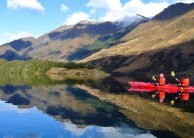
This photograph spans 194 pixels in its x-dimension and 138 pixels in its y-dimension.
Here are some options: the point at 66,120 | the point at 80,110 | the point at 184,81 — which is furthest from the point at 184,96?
the point at 66,120

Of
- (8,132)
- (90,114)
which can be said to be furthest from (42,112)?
(8,132)

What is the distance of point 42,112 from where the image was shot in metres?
85.8

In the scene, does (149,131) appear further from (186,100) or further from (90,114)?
(186,100)

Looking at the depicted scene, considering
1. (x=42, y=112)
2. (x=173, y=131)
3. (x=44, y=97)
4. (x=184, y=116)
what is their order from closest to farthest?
1. (x=173, y=131)
2. (x=184, y=116)
3. (x=42, y=112)
4. (x=44, y=97)

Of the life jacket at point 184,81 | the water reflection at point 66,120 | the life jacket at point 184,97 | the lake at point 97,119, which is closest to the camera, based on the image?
the lake at point 97,119

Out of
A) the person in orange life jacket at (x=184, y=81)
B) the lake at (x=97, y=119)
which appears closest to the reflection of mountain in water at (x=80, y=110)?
the lake at (x=97, y=119)

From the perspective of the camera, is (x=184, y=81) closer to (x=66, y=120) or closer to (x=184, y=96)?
(x=184, y=96)

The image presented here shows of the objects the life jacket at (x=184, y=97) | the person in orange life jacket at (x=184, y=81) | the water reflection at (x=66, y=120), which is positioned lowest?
the water reflection at (x=66, y=120)

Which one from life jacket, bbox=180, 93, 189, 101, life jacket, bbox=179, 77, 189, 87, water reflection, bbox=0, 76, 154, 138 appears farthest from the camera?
life jacket, bbox=180, 93, 189, 101

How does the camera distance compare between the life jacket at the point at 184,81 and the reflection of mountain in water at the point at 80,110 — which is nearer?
the reflection of mountain in water at the point at 80,110

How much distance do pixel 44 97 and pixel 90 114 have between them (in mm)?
41796

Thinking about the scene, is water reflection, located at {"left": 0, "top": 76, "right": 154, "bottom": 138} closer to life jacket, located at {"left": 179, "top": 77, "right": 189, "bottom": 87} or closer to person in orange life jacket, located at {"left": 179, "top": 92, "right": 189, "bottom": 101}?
life jacket, located at {"left": 179, "top": 77, "right": 189, "bottom": 87}

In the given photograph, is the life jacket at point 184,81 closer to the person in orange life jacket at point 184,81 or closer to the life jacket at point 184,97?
the person in orange life jacket at point 184,81

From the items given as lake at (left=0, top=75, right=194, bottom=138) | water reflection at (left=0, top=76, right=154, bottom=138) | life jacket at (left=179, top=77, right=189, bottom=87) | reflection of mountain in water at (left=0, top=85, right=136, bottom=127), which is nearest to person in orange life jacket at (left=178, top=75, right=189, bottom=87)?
life jacket at (left=179, top=77, right=189, bottom=87)
